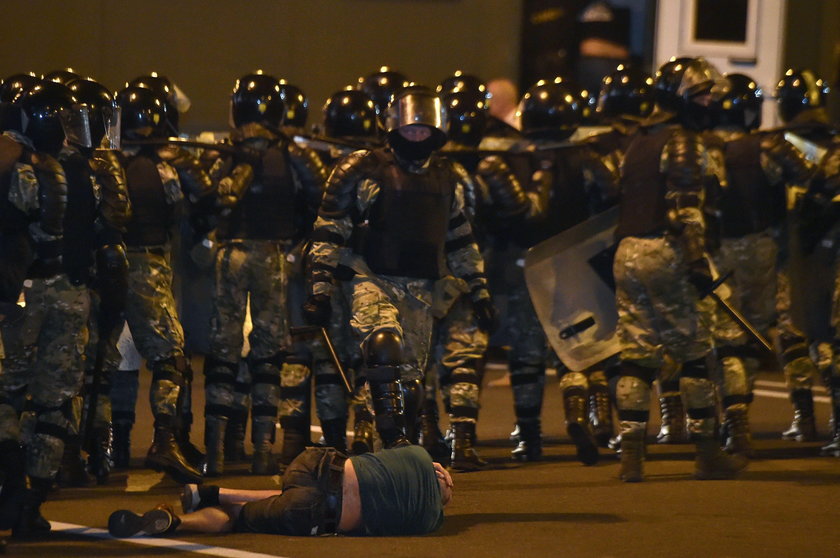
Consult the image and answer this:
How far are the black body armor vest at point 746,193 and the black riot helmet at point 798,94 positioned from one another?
650 millimetres

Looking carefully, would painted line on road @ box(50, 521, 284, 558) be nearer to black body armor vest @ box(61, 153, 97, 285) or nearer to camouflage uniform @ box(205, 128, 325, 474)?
black body armor vest @ box(61, 153, 97, 285)

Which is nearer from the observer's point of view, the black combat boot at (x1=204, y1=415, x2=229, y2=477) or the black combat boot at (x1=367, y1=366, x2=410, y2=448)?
the black combat boot at (x1=367, y1=366, x2=410, y2=448)

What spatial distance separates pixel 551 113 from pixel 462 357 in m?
1.58

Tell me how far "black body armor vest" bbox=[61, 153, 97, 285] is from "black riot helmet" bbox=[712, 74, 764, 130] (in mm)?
3889

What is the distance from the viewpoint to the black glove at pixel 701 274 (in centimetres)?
813

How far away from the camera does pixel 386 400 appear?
7504 mm

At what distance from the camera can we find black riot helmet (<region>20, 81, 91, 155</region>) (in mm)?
6949

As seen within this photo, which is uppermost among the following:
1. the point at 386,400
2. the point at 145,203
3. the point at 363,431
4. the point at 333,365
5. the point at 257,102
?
the point at 257,102

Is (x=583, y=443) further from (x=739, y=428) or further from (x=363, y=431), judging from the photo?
(x=363, y=431)

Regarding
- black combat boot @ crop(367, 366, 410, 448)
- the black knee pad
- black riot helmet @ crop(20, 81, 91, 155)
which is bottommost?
black combat boot @ crop(367, 366, 410, 448)

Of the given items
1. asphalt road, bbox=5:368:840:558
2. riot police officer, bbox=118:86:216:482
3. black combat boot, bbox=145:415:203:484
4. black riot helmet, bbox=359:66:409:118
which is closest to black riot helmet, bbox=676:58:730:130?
asphalt road, bbox=5:368:840:558

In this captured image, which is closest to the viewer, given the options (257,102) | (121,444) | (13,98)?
(13,98)

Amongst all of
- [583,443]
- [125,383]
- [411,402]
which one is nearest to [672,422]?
[583,443]

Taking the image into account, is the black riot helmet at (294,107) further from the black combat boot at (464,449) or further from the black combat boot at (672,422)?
the black combat boot at (672,422)
